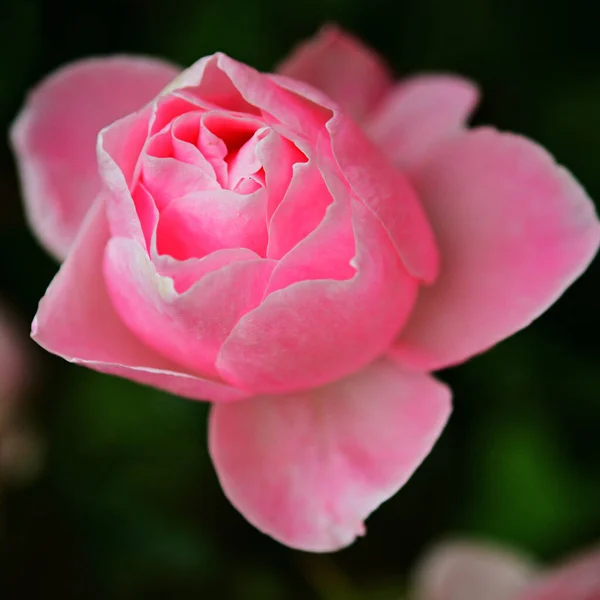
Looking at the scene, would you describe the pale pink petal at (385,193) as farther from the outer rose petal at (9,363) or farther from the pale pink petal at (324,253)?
the outer rose petal at (9,363)

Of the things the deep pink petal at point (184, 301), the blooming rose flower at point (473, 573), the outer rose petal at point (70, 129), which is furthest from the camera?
the blooming rose flower at point (473, 573)

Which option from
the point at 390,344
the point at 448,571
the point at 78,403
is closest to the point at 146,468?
the point at 78,403

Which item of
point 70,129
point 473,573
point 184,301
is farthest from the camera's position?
point 473,573

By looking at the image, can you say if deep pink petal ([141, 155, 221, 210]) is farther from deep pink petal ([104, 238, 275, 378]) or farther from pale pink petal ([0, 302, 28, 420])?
pale pink petal ([0, 302, 28, 420])

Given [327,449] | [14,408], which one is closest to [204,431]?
[14,408]

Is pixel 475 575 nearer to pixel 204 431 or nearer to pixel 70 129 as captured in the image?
pixel 204 431

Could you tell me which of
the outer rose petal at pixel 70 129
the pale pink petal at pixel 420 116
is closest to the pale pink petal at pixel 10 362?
the outer rose petal at pixel 70 129
